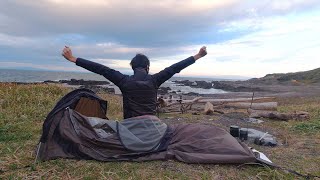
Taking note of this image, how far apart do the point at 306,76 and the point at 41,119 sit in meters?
58.8

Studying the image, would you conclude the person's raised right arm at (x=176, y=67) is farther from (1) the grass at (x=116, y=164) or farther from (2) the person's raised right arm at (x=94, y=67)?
(1) the grass at (x=116, y=164)

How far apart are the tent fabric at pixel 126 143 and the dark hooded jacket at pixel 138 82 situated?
37 cm

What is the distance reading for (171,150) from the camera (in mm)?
5395

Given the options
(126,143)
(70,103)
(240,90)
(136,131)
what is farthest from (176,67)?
(240,90)

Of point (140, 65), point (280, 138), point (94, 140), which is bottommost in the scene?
point (280, 138)

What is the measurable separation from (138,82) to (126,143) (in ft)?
3.35

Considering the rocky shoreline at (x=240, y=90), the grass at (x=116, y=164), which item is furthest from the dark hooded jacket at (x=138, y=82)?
the rocky shoreline at (x=240, y=90)

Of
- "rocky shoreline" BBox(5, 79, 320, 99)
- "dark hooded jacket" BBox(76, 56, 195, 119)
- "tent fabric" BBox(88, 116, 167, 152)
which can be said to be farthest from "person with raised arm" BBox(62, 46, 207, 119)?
"rocky shoreline" BBox(5, 79, 320, 99)

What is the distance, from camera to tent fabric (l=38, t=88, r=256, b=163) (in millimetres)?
5203

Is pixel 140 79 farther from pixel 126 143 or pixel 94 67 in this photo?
pixel 126 143

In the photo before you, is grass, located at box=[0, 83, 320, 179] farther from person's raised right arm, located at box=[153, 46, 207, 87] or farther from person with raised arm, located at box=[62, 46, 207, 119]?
person's raised right arm, located at box=[153, 46, 207, 87]

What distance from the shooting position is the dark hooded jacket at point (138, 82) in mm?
5691

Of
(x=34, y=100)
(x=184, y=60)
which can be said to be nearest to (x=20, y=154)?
(x=184, y=60)

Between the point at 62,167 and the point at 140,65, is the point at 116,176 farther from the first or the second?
the point at 140,65
